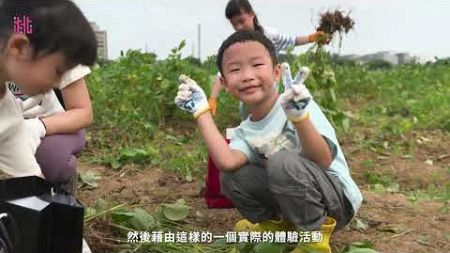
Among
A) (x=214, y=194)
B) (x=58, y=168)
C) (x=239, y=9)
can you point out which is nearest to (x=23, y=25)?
(x=58, y=168)

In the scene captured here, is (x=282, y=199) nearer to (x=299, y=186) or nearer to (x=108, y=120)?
(x=299, y=186)

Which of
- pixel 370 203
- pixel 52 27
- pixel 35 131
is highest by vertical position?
pixel 52 27

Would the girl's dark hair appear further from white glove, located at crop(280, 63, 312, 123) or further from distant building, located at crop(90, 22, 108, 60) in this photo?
white glove, located at crop(280, 63, 312, 123)

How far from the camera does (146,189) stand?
2.36 m

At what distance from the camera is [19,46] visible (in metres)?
1.10

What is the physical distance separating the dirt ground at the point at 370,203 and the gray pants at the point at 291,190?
229 mm

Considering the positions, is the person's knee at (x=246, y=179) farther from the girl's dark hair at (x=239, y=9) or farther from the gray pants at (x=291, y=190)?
the girl's dark hair at (x=239, y=9)

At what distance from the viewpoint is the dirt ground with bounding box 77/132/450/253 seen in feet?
6.27

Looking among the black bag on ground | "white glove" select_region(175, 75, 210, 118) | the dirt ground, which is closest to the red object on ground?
the dirt ground

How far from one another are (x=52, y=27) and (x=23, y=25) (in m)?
0.05

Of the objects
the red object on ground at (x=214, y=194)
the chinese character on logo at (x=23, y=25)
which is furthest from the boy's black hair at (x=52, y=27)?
the red object on ground at (x=214, y=194)

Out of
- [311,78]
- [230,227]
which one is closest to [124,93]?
[311,78]

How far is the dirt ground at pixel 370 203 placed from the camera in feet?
6.27

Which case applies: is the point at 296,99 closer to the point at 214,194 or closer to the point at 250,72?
the point at 250,72
